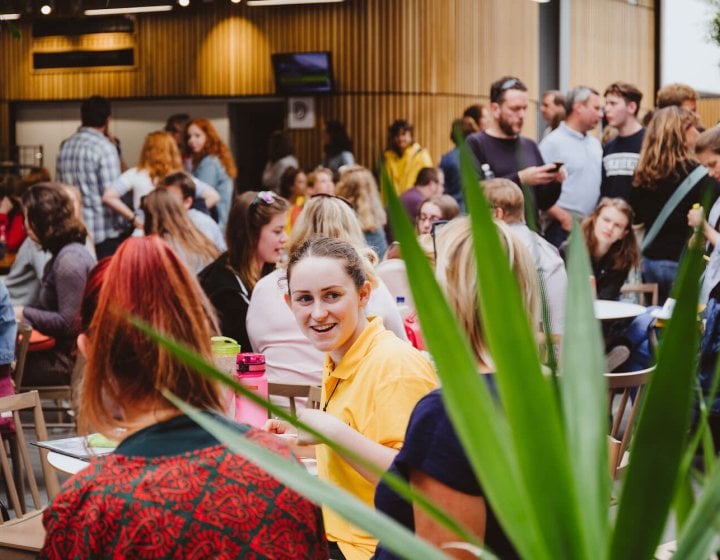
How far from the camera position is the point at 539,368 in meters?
0.76

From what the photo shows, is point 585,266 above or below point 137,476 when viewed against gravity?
above

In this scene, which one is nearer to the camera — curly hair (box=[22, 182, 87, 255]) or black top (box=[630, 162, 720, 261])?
curly hair (box=[22, 182, 87, 255])

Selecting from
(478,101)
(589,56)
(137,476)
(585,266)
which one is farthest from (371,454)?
(589,56)

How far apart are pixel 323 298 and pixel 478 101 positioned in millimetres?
10593

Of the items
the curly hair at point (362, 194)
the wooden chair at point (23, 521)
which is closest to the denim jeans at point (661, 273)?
the curly hair at point (362, 194)

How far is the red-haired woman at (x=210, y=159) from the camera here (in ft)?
26.4

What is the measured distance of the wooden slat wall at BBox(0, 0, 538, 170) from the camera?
12.1m

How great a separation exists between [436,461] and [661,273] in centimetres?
491

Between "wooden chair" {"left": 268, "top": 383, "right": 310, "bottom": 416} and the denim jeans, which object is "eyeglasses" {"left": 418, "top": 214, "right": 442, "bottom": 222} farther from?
"wooden chair" {"left": 268, "top": 383, "right": 310, "bottom": 416}

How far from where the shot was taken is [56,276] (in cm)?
494

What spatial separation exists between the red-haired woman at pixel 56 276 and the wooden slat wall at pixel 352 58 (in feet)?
23.4

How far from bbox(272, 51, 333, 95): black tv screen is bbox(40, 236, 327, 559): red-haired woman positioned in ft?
35.0

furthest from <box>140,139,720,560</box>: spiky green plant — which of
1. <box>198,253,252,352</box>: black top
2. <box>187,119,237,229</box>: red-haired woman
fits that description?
<box>187,119,237,229</box>: red-haired woman

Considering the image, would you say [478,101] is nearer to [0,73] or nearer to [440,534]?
[0,73]
